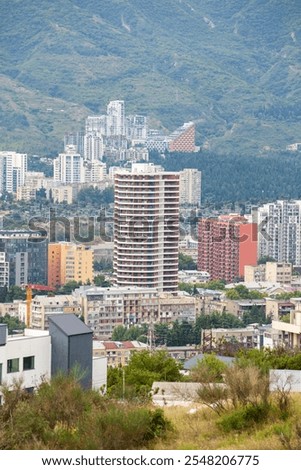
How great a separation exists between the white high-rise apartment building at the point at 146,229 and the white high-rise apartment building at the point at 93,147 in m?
29.2

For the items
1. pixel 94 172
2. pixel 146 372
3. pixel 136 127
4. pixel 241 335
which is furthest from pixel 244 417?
pixel 136 127

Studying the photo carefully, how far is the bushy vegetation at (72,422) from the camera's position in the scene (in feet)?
18.5

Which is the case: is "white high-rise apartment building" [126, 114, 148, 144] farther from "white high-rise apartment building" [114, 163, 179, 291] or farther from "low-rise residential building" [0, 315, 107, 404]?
"low-rise residential building" [0, 315, 107, 404]

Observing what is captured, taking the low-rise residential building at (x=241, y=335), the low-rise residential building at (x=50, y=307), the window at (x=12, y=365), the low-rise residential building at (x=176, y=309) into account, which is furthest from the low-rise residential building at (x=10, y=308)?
the window at (x=12, y=365)

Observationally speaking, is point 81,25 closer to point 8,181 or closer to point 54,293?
point 8,181

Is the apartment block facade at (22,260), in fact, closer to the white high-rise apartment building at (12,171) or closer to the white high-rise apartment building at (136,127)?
the white high-rise apartment building at (12,171)

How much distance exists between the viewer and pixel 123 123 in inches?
2670

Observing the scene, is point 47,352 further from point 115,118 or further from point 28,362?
point 115,118

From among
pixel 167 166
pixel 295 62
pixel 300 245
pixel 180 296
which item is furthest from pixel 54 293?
pixel 295 62

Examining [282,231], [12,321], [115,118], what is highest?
[115,118]

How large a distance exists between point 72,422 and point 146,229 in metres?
26.5

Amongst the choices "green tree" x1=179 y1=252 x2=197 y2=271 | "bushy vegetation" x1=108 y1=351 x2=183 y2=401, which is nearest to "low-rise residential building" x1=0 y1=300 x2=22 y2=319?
"green tree" x1=179 y1=252 x2=197 y2=271

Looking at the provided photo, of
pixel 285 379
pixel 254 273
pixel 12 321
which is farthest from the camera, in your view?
pixel 254 273

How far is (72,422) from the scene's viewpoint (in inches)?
242
